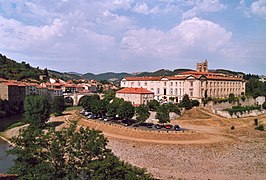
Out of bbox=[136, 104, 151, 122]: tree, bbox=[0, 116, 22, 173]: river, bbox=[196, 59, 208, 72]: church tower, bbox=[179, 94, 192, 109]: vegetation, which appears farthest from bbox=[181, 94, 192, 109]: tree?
bbox=[0, 116, 22, 173]: river

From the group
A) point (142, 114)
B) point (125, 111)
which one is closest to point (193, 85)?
point (142, 114)

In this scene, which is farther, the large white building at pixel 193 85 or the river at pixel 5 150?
the large white building at pixel 193 85

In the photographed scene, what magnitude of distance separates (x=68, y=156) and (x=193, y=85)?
5069 centimetres

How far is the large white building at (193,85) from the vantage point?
211ft

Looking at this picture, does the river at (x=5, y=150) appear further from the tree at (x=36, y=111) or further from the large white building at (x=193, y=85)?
the large white building at (x=193, y=85)

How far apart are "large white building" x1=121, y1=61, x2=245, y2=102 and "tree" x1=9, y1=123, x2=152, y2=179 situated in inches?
1934

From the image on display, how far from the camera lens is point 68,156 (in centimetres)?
1730

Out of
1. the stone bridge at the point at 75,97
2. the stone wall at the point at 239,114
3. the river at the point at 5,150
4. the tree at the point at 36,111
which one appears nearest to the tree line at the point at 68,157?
the river at the point at 5,150

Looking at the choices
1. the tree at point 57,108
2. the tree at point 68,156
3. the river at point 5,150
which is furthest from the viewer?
the tree at point 57,108

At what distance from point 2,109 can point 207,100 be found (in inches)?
1926

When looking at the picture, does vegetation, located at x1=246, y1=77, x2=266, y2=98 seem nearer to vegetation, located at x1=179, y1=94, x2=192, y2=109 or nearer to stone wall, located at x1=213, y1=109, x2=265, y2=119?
stone wall, located at x1=213, y1=109, x2=265, y2=119

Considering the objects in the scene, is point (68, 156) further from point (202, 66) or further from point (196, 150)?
point (202, 66)

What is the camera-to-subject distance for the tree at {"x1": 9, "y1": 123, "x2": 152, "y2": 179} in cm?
1584

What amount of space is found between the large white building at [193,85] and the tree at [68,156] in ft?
161
